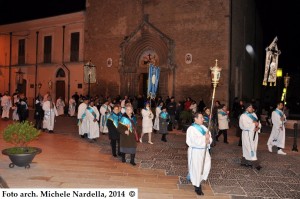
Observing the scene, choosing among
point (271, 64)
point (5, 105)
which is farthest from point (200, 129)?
point (5, 105)

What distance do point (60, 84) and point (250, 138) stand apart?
2308cm

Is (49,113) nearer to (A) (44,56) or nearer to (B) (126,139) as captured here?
(B) (126,139)

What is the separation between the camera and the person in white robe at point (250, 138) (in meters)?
8.40

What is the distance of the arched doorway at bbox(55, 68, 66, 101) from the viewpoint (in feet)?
93.2

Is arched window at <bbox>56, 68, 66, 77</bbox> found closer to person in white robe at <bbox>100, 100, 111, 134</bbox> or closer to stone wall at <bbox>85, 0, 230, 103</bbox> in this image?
stone wall at <bbox>85, 0, 230, 103</bbox>

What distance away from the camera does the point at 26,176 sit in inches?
277

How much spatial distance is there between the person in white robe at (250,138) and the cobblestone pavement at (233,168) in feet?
0.74

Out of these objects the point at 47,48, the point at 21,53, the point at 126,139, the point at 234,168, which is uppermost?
the point at 47,48

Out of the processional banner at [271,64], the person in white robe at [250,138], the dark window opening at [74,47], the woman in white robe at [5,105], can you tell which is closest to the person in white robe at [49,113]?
the woman in white robe at [5,105]

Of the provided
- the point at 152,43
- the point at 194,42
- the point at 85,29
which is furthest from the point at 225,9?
the point at 85,29

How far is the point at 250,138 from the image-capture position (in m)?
8.62

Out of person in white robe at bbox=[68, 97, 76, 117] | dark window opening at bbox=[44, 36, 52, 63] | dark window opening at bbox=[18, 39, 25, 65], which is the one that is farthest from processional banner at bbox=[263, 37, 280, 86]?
dark window opening at bbox=[18, 39, 25, 65]

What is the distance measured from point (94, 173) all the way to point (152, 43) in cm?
1700

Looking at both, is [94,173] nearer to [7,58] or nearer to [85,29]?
[85,29]
